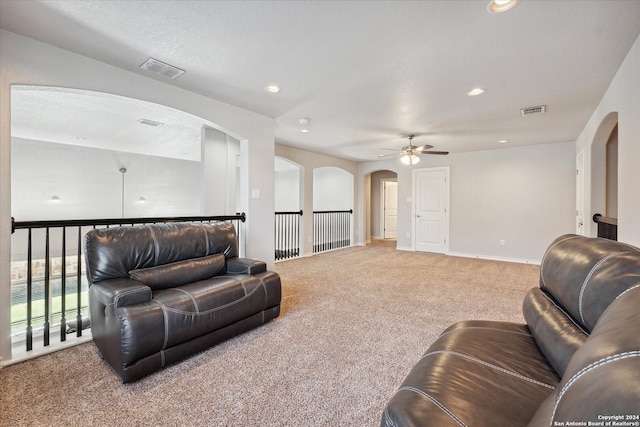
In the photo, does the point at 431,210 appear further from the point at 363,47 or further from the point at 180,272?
the point at 180,272

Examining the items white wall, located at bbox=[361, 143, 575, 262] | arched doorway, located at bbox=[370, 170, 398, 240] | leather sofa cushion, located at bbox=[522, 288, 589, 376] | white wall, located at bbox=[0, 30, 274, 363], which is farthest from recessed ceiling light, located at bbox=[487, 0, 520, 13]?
arched doorway, located at bbox=[370, 170, 398, 240]

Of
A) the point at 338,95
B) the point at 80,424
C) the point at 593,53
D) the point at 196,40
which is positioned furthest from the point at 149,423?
the point at 593,53

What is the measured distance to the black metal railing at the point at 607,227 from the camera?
9.56 feet

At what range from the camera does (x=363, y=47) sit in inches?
88.0

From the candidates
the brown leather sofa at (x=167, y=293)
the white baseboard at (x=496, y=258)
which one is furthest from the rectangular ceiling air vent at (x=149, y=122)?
the white baseboard at (x=496, y=258)

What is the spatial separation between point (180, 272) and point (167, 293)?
1.22 ft

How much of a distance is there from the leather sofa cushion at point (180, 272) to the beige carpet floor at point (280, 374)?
2.13 feet

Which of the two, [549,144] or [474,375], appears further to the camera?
[549,144]

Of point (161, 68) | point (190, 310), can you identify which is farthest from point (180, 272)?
point (161, 68)

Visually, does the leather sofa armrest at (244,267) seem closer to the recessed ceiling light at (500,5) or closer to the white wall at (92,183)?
the recessed ceiling light at (500,5)

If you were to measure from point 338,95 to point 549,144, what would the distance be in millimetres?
4934

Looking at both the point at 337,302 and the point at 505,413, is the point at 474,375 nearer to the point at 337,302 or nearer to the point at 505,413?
the point at 505,413

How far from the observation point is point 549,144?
5.55 meters

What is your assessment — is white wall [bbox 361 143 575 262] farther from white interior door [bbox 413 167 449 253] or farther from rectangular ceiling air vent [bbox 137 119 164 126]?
rectangular ceiling air vent [bbox 137 119 164 126]
